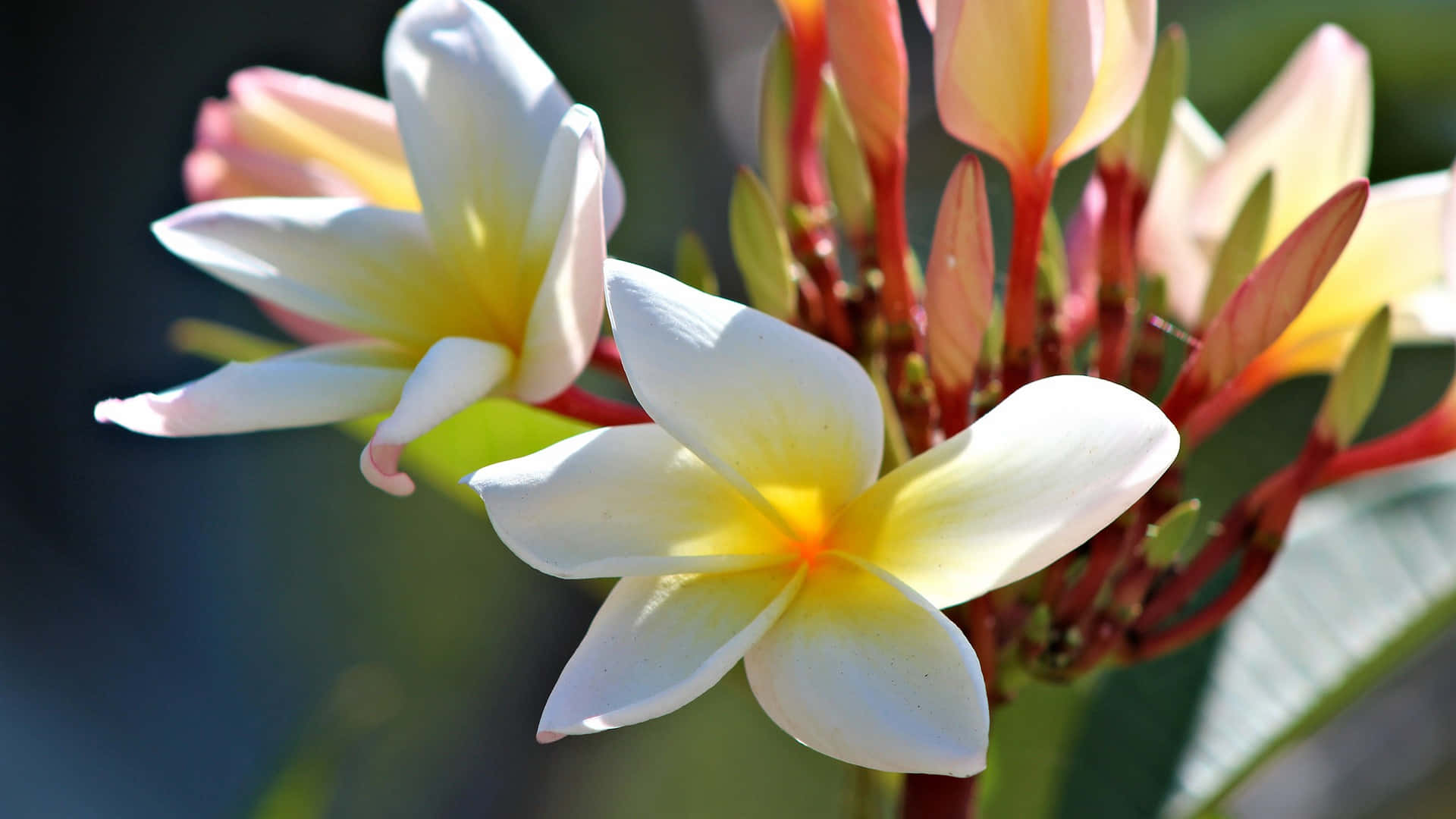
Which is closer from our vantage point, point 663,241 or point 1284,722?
point 1284,722

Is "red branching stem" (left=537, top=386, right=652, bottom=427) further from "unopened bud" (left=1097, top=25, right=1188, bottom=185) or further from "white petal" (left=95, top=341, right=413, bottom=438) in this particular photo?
"unopened bud" (left=1097, top=25, right=1188, bottom=185)

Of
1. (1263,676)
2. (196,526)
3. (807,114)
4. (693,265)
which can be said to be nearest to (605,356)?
(693,265)

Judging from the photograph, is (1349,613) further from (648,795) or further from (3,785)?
(3,785)

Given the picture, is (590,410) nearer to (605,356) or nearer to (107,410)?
(605,356)

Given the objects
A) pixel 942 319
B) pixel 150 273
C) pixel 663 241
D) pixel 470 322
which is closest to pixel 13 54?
pixel 150 273

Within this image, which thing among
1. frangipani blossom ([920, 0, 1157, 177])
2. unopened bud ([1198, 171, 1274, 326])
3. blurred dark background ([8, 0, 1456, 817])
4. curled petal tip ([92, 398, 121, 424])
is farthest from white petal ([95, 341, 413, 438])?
blurred dark background ([8, 0, 1456, 817])

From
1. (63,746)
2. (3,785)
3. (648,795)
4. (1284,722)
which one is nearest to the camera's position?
(1284,722)

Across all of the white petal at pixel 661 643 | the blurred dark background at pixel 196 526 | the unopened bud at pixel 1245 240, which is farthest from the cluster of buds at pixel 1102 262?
the blurred dark background at pixel 196 526
